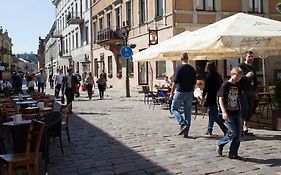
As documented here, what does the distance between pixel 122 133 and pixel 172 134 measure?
1.27 meters

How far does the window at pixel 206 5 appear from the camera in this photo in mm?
23127

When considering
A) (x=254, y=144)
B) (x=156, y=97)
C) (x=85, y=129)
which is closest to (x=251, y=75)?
(x=254, y=144)

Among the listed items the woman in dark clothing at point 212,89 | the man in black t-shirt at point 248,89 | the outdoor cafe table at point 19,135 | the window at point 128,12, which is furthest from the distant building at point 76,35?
the outdoor cafe table at point 19,135

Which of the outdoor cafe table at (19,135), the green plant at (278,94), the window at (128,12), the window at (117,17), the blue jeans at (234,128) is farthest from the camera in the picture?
the window at (117,17)

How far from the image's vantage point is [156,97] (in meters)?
15.9

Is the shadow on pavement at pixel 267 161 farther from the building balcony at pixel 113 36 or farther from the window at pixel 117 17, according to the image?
the window at pixel 117 17

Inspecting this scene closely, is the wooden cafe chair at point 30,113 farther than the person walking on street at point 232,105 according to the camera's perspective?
Yes

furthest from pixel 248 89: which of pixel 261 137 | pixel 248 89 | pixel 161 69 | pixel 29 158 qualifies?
pixel 161 69

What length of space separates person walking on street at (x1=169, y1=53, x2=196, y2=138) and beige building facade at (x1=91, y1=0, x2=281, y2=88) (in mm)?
12808

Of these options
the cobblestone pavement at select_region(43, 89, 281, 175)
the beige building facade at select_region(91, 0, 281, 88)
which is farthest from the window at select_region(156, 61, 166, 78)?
the cobblestone pavement at select_region(43, 89, 281, 175)

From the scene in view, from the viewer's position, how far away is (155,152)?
754 cm

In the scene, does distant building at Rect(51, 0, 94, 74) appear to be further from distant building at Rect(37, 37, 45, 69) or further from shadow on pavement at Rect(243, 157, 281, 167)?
distant building at Rect(37, 37, 45, 69)

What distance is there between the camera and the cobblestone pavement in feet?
20.7

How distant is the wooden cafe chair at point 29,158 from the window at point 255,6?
69.8 ft
